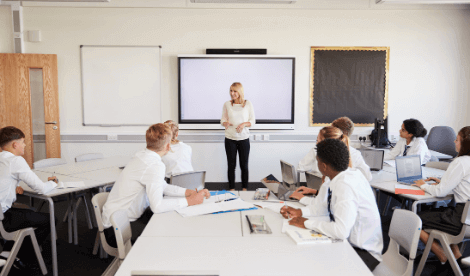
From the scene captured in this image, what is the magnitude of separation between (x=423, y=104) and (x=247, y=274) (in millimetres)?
5377

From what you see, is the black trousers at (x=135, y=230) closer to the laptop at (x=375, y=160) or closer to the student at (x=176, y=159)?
the student at (x=176, y=159)

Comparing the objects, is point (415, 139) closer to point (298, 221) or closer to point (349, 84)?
point (349, 84)

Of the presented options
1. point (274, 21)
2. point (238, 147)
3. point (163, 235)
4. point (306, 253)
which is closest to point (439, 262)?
point (306, 253)

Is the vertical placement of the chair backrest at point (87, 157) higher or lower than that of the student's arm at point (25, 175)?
lower

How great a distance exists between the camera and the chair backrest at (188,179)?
2.76 m

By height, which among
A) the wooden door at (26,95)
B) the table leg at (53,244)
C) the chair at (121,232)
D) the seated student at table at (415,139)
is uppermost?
the wooden door at (26,95)

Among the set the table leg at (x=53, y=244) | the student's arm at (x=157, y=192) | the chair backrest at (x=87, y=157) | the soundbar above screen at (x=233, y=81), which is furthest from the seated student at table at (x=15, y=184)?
the soundbar above screen at (x=233, y=81)

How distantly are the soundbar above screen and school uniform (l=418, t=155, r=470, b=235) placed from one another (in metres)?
3.08

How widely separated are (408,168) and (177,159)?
2.14 meters

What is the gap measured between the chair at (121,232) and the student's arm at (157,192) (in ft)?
0.67

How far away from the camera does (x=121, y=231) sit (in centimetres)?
201

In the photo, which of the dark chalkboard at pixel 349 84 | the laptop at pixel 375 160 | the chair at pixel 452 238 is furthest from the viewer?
the dark chalkboard at pixel 349 84

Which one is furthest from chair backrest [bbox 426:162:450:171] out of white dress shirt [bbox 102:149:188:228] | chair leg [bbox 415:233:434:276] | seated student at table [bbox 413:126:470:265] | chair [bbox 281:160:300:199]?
white dress shirt [bbox 102:149:188:228]

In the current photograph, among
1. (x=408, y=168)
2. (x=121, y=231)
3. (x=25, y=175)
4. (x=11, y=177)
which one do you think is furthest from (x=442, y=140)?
(x=11, y=177)
